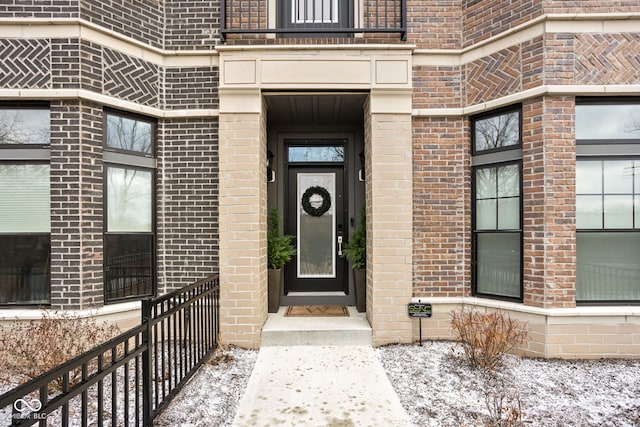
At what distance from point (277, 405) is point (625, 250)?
4.40 meters

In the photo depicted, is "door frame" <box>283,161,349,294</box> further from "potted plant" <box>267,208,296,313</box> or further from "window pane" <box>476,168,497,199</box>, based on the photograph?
"window pane" <box>476,168,497,199</box>

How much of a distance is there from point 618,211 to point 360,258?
10.8 ft

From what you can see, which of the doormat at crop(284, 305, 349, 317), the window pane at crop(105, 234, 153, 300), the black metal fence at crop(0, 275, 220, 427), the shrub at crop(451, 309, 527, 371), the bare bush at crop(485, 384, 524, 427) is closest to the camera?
the black metal fence at crop(0, 275, 220, 427)

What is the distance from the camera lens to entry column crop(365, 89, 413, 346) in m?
4.44

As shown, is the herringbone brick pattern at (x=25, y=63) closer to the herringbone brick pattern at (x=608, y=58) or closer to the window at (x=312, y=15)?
the window at (x=312, y=15)

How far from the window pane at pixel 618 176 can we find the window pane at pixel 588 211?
0.65 feet

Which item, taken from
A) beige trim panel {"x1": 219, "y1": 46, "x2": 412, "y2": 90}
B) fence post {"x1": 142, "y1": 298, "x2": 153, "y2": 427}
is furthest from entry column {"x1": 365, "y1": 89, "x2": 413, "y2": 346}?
fence post {"x1": 142, "y1": 298, "x2": 153, "y2": 427}

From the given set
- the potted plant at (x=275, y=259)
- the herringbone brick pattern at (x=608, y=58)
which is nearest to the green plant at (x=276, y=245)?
the potted plant at (x=275, y=259)

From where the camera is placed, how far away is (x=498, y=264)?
4.41 metres

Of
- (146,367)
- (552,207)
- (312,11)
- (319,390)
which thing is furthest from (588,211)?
(146,367)

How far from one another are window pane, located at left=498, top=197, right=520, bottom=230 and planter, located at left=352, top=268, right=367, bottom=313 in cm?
205

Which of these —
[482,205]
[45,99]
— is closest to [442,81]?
[482,205]

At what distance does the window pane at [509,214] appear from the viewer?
429 cm

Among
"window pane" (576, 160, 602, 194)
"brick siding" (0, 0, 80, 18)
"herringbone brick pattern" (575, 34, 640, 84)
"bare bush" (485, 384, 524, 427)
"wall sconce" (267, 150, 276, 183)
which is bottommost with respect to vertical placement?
"bare bush" (485, 384, 524, 427)
